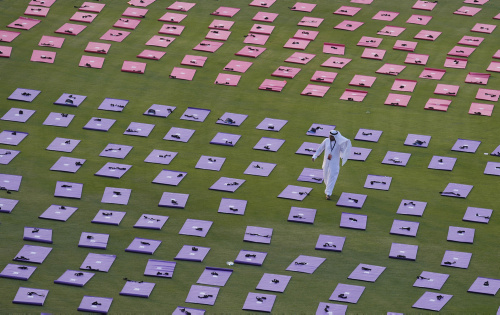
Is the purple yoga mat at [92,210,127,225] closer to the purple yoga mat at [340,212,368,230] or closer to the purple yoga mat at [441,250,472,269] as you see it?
the purple yoga mat at [340,212,368,230]

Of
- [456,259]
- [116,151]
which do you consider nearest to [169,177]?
[116,151]

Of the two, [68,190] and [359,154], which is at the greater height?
[68,190]

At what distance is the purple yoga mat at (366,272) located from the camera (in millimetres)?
27422

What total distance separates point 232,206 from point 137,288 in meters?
4.97

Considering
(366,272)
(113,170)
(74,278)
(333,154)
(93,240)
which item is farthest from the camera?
(113,170)

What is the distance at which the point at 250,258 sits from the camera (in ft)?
92.7

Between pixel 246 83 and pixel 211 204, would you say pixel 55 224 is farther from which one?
pixel 246 83

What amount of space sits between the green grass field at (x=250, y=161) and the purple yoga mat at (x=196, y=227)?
0.23m

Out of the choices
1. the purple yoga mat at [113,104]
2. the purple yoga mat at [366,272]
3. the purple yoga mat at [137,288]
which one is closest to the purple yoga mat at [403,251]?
the purple yoga mat at [366,272]

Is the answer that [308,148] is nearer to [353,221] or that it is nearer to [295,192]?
[295,192]

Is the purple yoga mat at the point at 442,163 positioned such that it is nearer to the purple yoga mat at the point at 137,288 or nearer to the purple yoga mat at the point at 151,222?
the purple yoga mat at the point at 151,222

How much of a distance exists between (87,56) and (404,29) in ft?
42.0

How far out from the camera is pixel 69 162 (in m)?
32.8

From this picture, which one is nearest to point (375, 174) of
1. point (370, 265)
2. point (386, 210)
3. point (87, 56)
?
point (386, 210)
